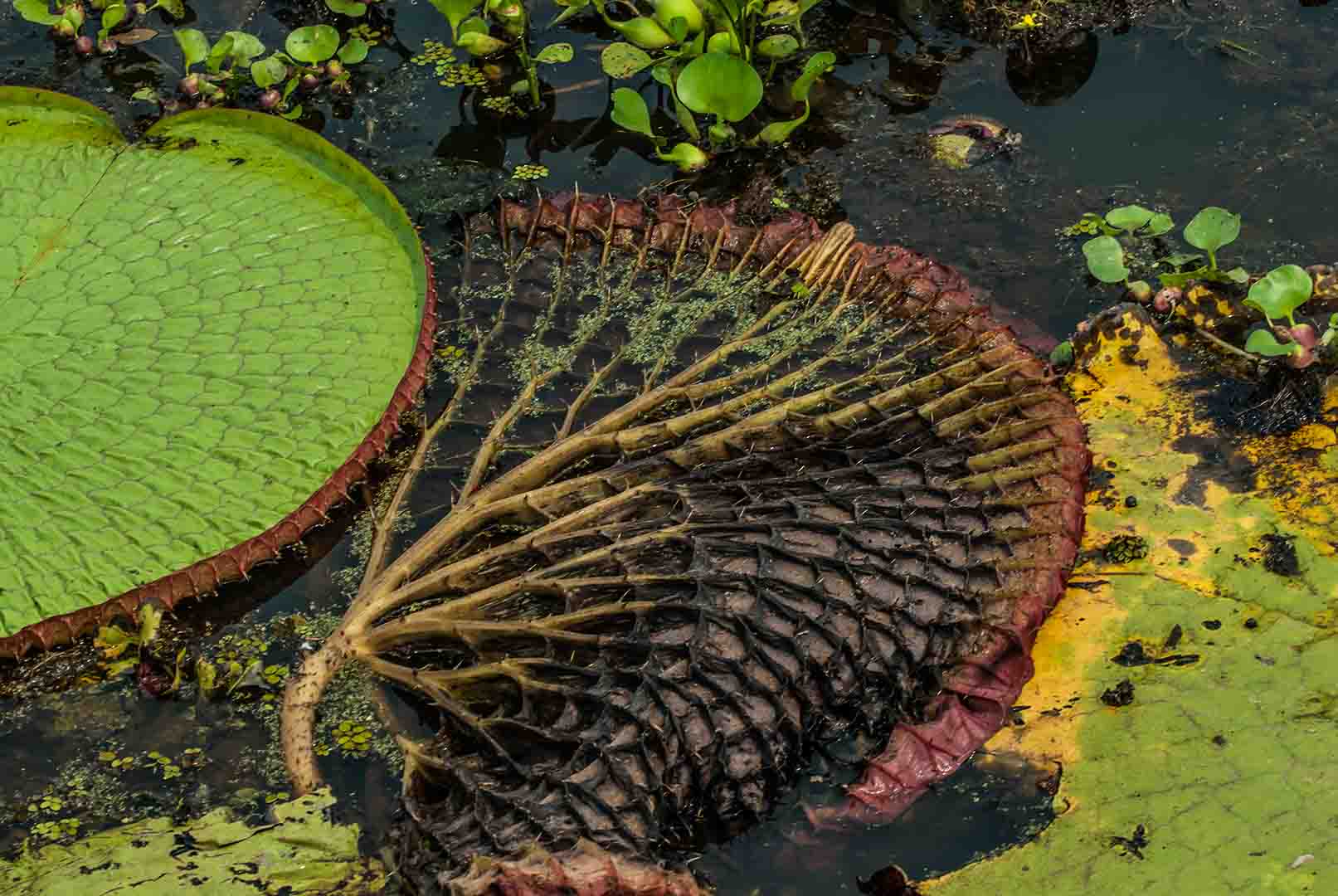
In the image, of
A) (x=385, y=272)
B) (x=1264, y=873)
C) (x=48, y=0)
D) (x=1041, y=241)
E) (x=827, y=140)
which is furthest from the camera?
(x=48, y=0)

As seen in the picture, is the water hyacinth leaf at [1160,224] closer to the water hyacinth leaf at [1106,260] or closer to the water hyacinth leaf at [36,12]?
the water hyacinth leaf at [1106,260]

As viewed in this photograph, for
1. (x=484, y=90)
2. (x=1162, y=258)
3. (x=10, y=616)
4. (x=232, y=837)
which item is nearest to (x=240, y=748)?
(x=232, y=837)

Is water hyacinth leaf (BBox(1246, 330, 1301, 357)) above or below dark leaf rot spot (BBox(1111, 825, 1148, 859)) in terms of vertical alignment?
above

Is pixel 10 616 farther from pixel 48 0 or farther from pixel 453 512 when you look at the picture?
pixel 48 0

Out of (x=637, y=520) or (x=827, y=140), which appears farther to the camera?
(x=827, y=140)

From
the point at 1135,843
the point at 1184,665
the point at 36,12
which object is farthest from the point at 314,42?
the point at 1135,843

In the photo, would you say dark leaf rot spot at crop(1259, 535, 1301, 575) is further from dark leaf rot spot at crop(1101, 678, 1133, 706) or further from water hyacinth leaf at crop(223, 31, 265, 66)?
water hyacinth leaf at crop(223, 31, 265, 66)

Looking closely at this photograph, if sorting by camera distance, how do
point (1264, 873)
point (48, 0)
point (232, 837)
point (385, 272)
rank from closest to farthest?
1. point (1264, 873)
2. point (232, 837)
3. point (385, 272)
4. point (48, 0)

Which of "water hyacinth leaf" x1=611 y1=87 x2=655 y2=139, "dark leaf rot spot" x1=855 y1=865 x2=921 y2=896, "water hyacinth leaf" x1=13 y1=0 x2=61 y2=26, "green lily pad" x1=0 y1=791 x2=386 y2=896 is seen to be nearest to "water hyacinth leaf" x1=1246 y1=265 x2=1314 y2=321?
"dark leaf rot spot" x1=855 y1=865 x2=921 y2=896
